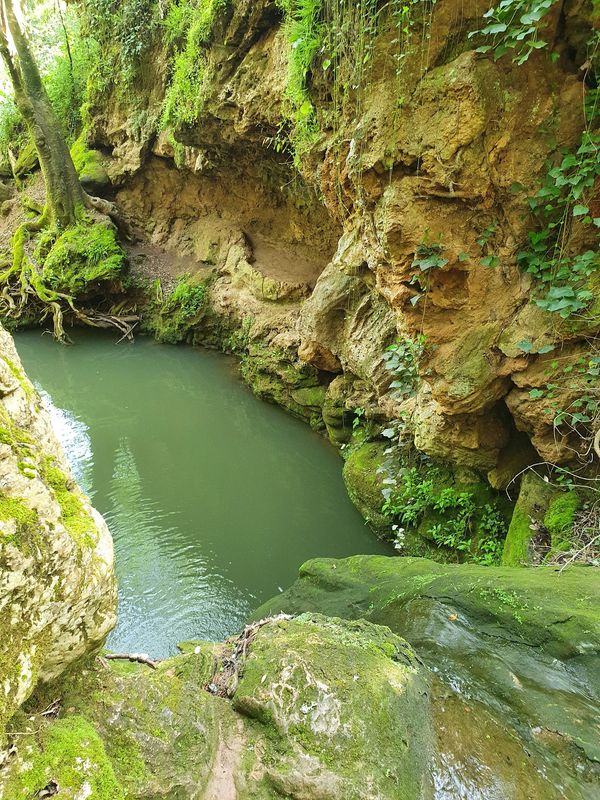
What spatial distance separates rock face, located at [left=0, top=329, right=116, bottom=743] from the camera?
1142mm

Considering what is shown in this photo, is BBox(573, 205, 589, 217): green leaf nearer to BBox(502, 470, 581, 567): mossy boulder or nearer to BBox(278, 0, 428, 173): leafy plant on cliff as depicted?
BBox(278, 0, 428, 173): leafy plant on cliff

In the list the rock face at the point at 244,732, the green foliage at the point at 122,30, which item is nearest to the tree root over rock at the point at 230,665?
the rock face at the point at 244,732

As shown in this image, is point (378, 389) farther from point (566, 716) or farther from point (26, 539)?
point (26, 539)

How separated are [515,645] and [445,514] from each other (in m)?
2.48

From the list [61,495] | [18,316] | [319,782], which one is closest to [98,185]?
[18,316]

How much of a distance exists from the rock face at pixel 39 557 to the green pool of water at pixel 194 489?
290cm

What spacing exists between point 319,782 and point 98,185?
13534mm

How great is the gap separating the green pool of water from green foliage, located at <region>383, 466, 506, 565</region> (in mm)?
565

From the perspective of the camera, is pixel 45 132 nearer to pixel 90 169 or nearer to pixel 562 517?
pixel 90 169

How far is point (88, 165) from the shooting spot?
12.0 meters

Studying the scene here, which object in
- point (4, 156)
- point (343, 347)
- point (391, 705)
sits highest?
point (4, 156)

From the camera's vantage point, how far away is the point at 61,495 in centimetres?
146

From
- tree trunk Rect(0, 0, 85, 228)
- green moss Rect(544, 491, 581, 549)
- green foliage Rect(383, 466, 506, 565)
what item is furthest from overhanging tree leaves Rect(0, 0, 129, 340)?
green moss Rect(544, 491, 581, 549)

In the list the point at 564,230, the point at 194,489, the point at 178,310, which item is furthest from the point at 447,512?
the point at 178,310
